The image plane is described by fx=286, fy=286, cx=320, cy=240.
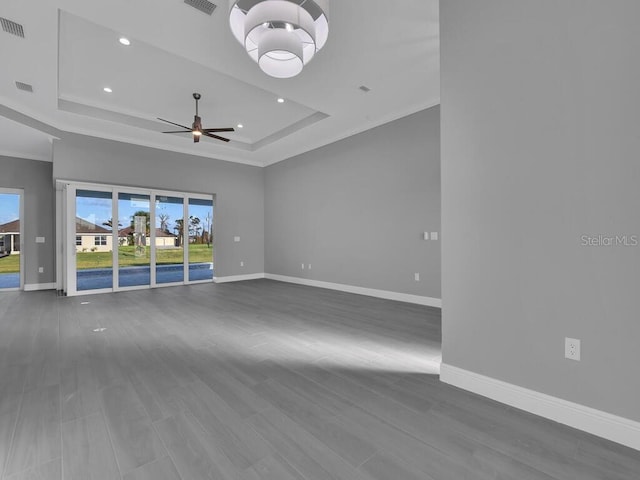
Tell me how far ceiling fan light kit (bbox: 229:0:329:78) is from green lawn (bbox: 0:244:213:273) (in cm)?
600

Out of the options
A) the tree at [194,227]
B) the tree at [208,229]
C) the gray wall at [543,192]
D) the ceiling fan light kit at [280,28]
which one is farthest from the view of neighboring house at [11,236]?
the gray wall at [543,192]

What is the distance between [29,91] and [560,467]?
285 inches

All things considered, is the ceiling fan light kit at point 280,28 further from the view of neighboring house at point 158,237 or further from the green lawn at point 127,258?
the green lawn at point 127,258

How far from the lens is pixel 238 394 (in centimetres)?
216

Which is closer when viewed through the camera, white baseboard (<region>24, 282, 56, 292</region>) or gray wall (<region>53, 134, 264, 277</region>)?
gray wall (<region>53, 134, 264, 277</region>)

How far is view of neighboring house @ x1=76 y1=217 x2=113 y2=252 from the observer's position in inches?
243

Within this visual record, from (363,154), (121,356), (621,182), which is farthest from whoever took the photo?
(363,154)

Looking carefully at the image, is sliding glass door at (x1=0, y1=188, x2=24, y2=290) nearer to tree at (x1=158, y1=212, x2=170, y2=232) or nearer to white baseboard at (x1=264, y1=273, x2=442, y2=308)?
tree at (x1=158, y1=212, x2=170, y2=232)

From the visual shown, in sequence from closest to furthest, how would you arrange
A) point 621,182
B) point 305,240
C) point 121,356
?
point 621,182 → point 121,356 → point 305,240

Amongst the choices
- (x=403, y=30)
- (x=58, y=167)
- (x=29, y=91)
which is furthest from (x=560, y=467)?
(x=58, y=167)

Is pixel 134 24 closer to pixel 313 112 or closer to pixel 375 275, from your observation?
pixel 313 112

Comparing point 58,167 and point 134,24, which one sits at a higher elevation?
point 134,24

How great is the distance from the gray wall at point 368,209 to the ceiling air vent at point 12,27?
513 centimetres

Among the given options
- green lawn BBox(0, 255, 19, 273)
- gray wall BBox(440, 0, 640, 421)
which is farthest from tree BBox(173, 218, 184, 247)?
gray wall BBox(440, 0, 640, 421)
